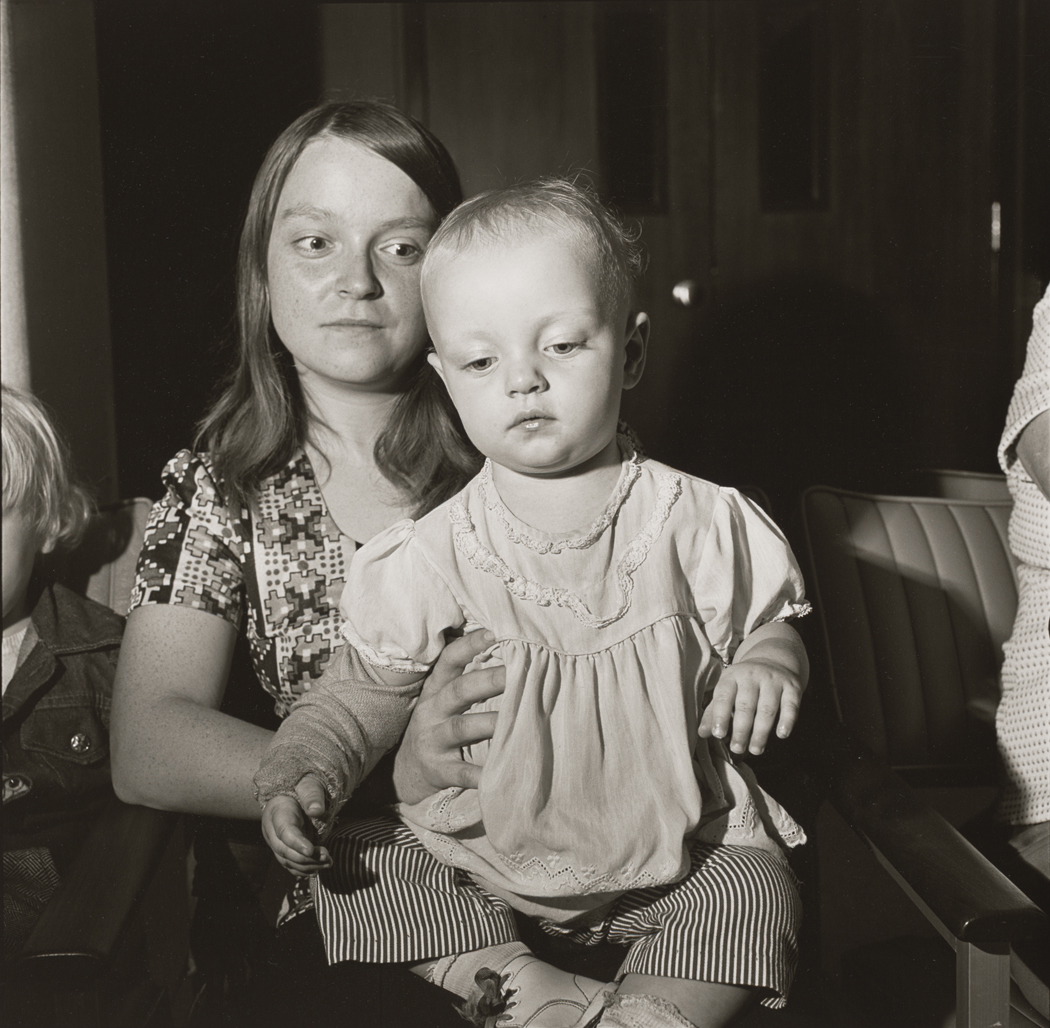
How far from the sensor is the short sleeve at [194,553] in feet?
3.68

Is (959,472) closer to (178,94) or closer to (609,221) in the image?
(609,221)

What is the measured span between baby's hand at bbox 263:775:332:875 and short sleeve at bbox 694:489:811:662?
15.0 inches

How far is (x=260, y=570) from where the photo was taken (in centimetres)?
115

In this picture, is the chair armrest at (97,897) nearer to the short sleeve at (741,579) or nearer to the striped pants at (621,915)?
the striped pants at (621,915)

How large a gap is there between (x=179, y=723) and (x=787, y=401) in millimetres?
901

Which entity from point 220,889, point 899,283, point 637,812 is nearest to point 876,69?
point 899,283

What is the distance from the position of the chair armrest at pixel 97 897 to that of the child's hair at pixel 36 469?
349 mm

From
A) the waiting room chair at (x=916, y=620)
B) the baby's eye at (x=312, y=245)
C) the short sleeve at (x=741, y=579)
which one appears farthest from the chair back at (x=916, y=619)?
the baby's eye at (x=312, y=245)

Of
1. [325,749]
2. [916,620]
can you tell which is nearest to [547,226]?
[325,749]

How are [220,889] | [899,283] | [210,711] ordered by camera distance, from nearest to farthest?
[210,711], [220,889], [899,283]

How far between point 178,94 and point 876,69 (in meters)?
0.86

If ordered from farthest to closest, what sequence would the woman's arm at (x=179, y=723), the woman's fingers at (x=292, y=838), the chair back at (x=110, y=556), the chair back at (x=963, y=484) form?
the chair back at (x=963, y=484), the chair back at (x=110, y=556), the woman's arm at (x=179, y=723), the woman's fingers at (x=292, y=838)

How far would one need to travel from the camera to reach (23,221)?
3.75 feet

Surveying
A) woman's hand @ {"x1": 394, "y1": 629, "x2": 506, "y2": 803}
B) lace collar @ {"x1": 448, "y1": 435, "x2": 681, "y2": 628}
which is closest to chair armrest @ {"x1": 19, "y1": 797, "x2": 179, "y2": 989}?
woman's hand @ {"x1": 394, "y1": 629, "x2": 506, "y2": 803}
